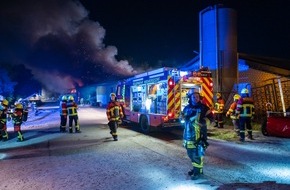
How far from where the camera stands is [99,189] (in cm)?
498

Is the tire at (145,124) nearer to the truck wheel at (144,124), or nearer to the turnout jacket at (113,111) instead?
the truck wheel at (144,124)

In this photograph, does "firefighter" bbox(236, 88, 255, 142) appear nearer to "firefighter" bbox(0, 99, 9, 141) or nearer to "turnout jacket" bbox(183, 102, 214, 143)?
"turnout jacket" bbox(183, 102, 214, 143)

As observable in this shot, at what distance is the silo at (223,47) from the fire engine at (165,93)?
6.06m

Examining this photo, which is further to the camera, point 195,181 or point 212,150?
point 212,150

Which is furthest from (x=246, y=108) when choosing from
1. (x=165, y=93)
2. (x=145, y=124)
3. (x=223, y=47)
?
(x=223, y=47)

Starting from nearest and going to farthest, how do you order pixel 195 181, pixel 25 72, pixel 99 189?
pixel 99 189
pixel 195 181
pixel 25 72

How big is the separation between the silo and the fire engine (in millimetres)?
6062

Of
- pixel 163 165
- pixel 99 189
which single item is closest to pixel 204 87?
pixel 163 165

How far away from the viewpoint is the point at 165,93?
10.5 m

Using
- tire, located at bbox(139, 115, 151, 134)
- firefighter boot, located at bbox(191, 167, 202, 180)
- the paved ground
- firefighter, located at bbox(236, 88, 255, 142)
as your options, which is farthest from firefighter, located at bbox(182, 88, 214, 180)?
tire, located at bbox(139, 115, 151, 134)

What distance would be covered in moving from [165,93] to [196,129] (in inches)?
203

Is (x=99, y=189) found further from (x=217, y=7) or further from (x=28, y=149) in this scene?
(x=217, y=7)

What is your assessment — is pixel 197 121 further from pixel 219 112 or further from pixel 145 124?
pixel 219 112

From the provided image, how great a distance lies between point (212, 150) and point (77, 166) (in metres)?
3.68
